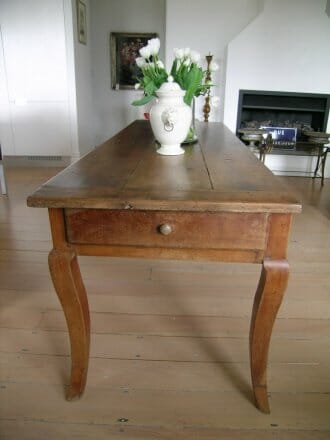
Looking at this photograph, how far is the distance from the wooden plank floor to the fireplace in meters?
2.43

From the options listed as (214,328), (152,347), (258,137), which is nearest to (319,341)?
(214,328)

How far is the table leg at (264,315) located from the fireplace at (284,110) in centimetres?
331

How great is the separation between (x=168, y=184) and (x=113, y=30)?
184 inches

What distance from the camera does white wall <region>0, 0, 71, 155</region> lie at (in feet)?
12.0

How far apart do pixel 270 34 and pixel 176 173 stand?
11.2 feet

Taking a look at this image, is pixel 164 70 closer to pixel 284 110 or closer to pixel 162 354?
pixel 162 354

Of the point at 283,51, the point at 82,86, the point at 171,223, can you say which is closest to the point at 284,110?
the point at 283,51

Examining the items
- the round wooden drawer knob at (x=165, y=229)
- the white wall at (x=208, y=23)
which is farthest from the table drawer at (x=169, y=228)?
the white wall at (x=208, y=23)

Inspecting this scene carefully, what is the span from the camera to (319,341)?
1.36 meters

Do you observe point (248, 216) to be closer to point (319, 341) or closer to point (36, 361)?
point (319, 341)

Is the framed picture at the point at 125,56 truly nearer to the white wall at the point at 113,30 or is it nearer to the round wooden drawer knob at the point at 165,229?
the white wall at the point at 113,30

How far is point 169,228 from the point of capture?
820 millimetres

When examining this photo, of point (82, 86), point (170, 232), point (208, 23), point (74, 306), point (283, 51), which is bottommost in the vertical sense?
point (74, 306)

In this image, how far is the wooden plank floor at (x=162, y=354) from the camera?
103cm
